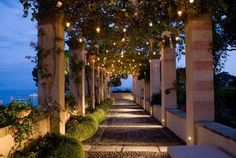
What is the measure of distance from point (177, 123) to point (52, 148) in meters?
6.81

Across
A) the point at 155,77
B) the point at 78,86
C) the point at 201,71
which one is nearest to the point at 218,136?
the point at 201,71

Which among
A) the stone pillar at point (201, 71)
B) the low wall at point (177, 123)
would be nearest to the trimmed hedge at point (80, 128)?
the low wall at point (177, 123)

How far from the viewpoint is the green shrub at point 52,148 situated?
24.3 ft

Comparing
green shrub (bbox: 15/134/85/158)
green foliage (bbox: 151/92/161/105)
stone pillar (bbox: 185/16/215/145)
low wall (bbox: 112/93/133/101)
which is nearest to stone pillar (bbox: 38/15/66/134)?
green shrub (bbox: 15/134/85/158)

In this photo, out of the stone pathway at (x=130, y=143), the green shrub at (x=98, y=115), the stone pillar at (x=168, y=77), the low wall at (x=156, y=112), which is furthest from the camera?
the low wall at (x=156, y=112)

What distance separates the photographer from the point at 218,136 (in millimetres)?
8047

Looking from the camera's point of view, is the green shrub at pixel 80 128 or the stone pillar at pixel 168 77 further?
the stone pillar at pixel 168 77

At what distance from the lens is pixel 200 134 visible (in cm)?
984

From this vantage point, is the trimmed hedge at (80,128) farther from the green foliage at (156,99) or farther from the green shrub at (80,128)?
the green foliage at (156,99)

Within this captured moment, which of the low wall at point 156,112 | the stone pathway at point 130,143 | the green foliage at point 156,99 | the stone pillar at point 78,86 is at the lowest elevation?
the stone pathway at point 130,143

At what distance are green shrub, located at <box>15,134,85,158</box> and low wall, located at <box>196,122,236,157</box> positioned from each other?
248 cm

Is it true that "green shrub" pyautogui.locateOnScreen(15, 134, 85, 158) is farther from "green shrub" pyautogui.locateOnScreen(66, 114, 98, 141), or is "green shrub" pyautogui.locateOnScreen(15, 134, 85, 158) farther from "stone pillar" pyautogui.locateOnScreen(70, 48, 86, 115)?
"stone pillar" pyautogui.locateOnScreen(70, 48, 86, 115)

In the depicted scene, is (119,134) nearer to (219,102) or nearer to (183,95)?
(219,102)

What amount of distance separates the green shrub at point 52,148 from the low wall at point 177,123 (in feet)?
16.3
